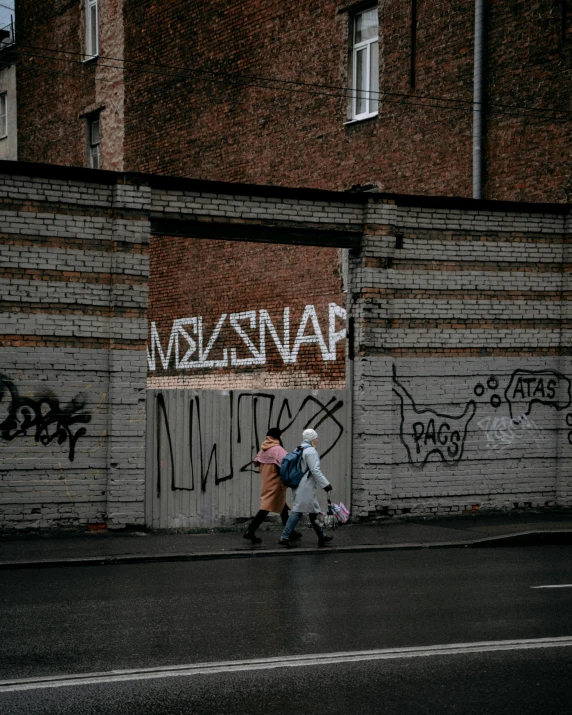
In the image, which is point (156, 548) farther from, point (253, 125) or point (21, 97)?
point (21, 97)

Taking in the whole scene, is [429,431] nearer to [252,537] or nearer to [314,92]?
[252,537]

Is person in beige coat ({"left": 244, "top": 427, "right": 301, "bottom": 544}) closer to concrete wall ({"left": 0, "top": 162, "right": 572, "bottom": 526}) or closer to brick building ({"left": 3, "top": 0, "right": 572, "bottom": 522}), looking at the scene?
Result: brick building ({"left": 3, "top": 0, "right": 572, "bottom": 522})

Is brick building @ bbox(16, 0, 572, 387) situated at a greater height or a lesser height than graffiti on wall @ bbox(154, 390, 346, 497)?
greater

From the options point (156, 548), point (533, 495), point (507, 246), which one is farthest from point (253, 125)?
point (156, 548)

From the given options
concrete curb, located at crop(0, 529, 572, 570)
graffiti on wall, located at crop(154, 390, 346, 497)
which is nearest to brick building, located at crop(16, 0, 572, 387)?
graffiti on wall, located at crop(154, 390, 346, 497)

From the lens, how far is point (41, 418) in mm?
14273

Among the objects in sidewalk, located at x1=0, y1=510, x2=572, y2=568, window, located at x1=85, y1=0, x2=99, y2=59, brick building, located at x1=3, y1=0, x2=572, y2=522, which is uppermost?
window, located at x1=85, y1=0, x2=99, y2=59

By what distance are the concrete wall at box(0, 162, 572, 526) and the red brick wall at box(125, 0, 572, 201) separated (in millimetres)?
2877

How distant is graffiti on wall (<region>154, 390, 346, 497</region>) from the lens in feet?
49.9

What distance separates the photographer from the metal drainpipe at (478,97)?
19.9 metres

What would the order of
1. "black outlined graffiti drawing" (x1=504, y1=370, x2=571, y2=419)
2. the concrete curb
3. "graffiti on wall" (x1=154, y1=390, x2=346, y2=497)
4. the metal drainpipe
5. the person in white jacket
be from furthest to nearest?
the metal drainpipe
"black outlined graffiti drawing" (x1=504, y1=370, x2=571, y2=419)
"graffiti on wall" (x1=154, y1=390, x2=346, y2=497)
the person in white jacket
the concrete curb

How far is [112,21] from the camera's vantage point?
28.8 meters

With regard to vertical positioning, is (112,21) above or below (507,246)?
above

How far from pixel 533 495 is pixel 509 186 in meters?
5.55
